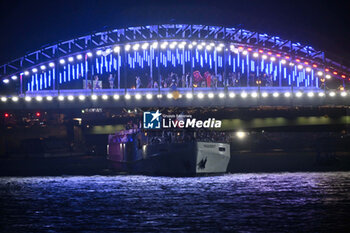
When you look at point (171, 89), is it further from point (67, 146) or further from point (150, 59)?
point (67, 146)

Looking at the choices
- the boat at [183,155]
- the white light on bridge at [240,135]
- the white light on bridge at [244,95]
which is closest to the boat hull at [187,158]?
the boat at [183,155]

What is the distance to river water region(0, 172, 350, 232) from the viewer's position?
3094 cm

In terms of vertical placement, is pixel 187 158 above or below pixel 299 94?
Answer: below

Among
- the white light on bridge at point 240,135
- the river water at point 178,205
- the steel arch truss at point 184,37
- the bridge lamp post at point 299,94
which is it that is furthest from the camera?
the white light on bridge at point 240,135

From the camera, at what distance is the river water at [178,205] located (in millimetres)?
30938

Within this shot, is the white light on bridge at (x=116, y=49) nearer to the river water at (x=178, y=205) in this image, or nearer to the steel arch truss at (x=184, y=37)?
the steel arch truss at (x=184, y=37)

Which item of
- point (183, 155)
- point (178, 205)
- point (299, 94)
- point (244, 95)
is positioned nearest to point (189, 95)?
point (244, 95)

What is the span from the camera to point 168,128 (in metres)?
63.2

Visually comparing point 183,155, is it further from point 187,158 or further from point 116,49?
point 116,49

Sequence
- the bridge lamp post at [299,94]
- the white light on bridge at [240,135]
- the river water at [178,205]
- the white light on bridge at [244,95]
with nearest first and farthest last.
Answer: the river water at [178,205] → the white light on bridge at [244,95] → the bridge lamp post at [299,94] → the white light on bridge at [240,135]

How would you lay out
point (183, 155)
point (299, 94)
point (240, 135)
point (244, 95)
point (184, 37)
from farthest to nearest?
point (240, 135), point (184, 37), point (299, 94), point (244, 95), point (183, 155)

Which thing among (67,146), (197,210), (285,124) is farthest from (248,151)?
(197,210)

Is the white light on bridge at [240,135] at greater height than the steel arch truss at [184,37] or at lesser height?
lesser

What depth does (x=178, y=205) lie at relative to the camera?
39.0 m
